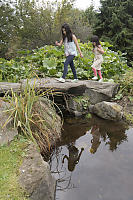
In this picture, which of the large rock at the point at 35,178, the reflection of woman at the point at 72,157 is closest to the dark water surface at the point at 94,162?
the reflection of woman at the point at 72,157

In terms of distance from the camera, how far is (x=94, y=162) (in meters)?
2.64

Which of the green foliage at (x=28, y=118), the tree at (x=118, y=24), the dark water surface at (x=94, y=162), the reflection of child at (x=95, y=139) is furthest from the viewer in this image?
the tree at (x=118, y=24)

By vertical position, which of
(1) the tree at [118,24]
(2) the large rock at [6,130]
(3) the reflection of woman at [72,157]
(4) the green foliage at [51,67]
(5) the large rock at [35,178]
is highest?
(1) the tree at [118,24]

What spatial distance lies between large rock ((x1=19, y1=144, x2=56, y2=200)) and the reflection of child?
1.28 metres

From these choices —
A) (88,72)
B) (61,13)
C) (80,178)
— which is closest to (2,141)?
(80,178)

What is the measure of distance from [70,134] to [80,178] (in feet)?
3.90

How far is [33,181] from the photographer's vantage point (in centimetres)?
170

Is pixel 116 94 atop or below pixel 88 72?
below

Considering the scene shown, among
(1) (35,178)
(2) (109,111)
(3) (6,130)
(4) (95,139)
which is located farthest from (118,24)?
(1) (35,178)

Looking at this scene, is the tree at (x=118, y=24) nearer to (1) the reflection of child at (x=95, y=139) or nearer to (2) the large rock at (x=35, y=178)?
(1) the reflection of child at (x=95, y=139)

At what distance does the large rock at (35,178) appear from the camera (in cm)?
166

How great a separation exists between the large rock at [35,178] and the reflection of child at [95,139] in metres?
1.28

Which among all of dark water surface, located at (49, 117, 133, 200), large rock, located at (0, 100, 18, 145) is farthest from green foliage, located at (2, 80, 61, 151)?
dark water surface, located at (49, 117, 133, 200)

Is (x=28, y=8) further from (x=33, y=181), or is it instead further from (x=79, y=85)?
(x=33, y=181)
